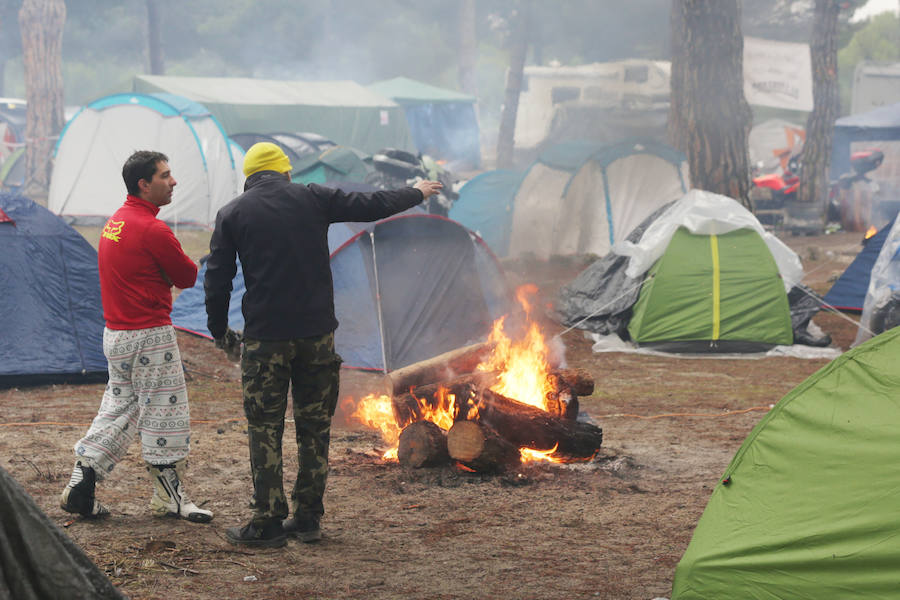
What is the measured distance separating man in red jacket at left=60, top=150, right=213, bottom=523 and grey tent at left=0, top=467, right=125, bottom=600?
6.69 feet

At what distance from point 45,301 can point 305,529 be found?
485 centimetres

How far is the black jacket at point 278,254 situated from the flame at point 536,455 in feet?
7.14

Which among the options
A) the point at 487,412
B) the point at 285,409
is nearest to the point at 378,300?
the point at 487,412

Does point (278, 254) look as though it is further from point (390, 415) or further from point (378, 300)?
point (378, 300)

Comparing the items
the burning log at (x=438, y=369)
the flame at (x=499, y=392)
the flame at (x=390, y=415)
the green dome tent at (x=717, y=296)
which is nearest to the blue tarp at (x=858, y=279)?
the green dome tent at (x=717, y=296)

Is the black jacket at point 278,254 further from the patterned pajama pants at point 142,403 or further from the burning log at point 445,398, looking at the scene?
the burning log at point 445,398

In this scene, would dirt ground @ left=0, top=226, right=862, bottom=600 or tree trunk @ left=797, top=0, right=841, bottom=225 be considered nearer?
dirt ground @ left=0, top=226, right=862, bottom=600

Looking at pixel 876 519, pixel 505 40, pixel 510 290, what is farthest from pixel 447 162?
pixel 876 519

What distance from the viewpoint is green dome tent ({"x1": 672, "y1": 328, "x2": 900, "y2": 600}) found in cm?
346

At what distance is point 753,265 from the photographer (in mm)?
10844

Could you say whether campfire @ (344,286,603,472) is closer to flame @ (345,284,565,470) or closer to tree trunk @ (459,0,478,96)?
flame @ (345,284,565,470)

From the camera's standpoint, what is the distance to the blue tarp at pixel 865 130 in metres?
Result: 25.4

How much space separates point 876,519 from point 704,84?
1246cm

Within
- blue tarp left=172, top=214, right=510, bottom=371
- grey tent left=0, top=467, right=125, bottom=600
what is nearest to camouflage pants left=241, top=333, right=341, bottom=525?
grey tent left=0, top=467, right=125, bottom=600
